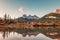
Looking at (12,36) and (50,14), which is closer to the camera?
(12,36)

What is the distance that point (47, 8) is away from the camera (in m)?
8.93

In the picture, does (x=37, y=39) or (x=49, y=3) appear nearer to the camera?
(x=37, y=39)

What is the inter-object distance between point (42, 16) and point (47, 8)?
0.51 metres

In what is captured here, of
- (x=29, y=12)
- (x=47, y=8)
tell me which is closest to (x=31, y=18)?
(x=29, y=12)

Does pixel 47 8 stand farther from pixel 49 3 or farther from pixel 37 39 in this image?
pixel 37 39

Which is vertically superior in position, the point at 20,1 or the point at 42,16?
the point at 20,1

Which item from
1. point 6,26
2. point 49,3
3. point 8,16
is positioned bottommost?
point 6,26

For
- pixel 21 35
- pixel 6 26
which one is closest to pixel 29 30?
pixel 21 35

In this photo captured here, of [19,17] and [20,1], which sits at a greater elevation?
[20,1]

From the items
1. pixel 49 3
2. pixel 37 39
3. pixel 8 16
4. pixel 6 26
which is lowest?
pixel 37 39

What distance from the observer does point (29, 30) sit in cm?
895

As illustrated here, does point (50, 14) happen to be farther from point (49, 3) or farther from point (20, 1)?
point (20, 1)

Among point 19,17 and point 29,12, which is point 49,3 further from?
point 19,17

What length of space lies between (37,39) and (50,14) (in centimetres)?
169
